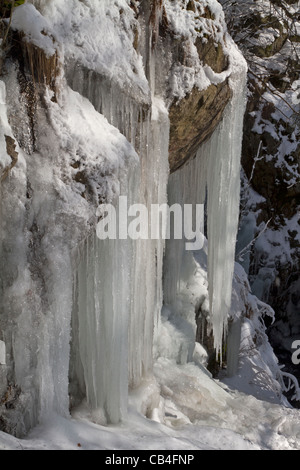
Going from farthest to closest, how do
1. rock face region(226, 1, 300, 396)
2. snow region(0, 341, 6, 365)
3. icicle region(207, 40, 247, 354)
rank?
rock face region(226, 1, 300, 396) < icicle region(207, 40, 247, 354) < snow region(0, 341, 6, 365)

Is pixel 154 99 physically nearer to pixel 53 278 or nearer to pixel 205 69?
pixel 205 69

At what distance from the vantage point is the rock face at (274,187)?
37.7 feet

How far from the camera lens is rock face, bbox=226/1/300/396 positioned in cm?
1148

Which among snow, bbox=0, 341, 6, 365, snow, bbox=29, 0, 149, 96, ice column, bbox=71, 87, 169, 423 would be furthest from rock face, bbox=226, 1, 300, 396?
snow, bbox=0, 341, 6, 365

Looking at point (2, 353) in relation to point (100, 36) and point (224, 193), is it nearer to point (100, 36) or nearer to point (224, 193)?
point (100, 36)

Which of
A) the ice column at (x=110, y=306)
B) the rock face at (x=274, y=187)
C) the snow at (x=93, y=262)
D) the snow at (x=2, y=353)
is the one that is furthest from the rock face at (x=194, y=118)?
the rock face at (x=274, y=187)

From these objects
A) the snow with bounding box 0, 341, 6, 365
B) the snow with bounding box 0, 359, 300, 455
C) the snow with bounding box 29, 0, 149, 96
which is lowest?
the snow with bounding box 0, 359, 300, 455

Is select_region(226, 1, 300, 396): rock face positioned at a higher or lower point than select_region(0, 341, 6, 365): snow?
higher

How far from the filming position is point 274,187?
38.7 ft

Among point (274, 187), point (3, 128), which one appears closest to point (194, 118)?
point (3, 128)

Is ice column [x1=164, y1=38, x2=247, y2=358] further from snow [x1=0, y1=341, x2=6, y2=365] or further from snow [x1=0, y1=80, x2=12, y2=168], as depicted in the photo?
snow [x1=0, y1=341, x2=6, y2=365]

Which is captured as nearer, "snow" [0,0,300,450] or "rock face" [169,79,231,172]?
"snow" [0,0,300,450]

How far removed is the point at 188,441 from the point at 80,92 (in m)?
2.50

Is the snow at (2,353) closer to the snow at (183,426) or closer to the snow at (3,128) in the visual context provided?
the snow at (183,426)
